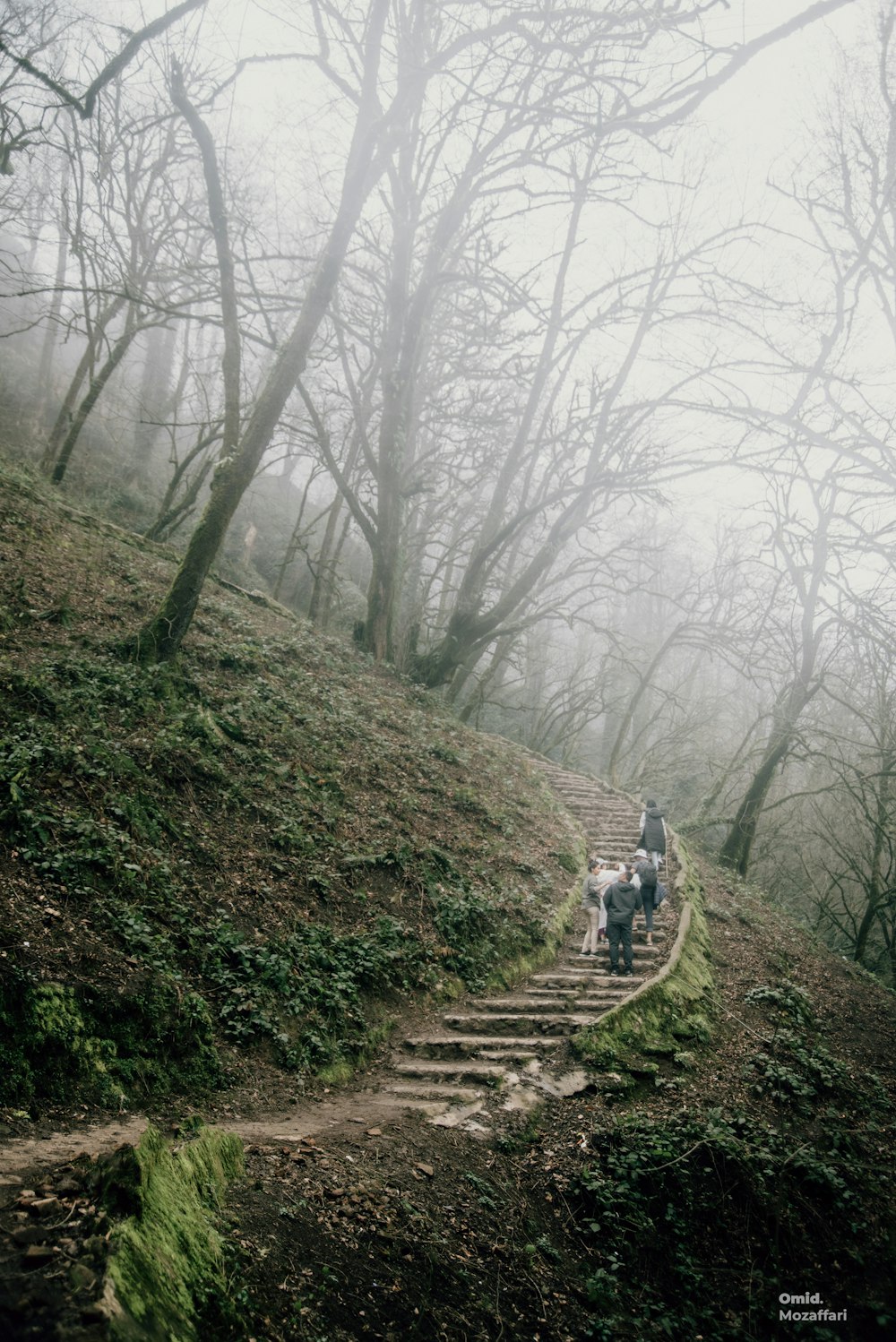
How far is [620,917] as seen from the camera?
336 inches

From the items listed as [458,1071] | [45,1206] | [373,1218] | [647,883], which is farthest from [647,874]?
[45,1206]

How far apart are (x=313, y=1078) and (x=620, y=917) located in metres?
4.53

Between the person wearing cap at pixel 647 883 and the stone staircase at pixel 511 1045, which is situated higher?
the person wearing cap at pixel 647 883

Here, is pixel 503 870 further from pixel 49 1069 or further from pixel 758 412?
pixel 758 412

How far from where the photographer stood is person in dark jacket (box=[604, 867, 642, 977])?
27.9ft

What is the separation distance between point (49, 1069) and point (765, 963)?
10.3 meters

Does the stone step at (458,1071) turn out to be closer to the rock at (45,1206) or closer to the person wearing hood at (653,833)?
the rock at (45,1206)

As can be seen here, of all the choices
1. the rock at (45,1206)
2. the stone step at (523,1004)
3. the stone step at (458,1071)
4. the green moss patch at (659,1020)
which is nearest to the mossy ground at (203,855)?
the stone step at (523,1004)

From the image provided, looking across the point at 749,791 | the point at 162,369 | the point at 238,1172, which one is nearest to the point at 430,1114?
the point at 238,1172

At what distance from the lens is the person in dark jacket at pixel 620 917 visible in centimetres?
850

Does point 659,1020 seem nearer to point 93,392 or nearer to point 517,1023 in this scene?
point 517,1023

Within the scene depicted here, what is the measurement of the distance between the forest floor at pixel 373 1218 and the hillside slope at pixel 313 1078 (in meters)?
0.02

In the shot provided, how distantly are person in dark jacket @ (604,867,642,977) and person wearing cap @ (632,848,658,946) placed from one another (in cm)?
130

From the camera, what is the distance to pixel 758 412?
493 inches
